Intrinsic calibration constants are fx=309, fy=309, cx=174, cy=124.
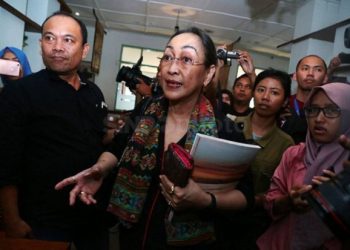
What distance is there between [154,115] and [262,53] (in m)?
7.37

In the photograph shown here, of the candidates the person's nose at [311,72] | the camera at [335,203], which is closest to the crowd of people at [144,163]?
the camera at [335,203]

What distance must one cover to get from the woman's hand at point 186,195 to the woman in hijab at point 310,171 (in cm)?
33

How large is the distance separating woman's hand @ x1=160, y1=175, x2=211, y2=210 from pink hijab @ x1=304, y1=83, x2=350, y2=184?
44 centimetres

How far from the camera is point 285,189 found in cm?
117

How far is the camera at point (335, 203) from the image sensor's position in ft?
2.01

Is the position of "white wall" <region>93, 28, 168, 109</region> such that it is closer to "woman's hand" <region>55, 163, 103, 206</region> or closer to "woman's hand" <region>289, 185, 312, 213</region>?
"woman's hand" <region>55, 163, 103, 206</region>

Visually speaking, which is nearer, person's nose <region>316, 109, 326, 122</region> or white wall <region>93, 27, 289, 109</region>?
person's nose <region>316, 109, 326, 122</region>

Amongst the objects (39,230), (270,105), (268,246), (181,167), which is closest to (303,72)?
(270,105)

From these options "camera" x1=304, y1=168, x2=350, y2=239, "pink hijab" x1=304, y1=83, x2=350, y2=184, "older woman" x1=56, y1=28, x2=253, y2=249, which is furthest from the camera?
"pink hijab" x1=304, y1=83, x2=350, y2=184

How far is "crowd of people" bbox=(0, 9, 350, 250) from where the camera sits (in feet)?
3.09

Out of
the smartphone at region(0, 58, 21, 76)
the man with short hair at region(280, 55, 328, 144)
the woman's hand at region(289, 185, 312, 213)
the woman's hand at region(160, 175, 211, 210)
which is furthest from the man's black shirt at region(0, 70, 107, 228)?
the man with short hair at region(280, 55, 328, 144)

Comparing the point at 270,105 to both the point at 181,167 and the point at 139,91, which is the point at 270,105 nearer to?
the point at 181,167

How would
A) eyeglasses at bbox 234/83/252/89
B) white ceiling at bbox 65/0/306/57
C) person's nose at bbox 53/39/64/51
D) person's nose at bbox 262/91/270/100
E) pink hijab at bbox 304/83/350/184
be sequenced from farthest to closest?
white ceiling at bbox 65/0/306/57 → eyeglasses at bbox 234/83/252/89 → person's nose at bbox 262/91/270/100 → person's nose at bbox 53/39/64/51 → pink hijab at bbox 304/83/350/184

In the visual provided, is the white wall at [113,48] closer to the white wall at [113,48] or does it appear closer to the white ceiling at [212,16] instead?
the white wall at [113,48]
